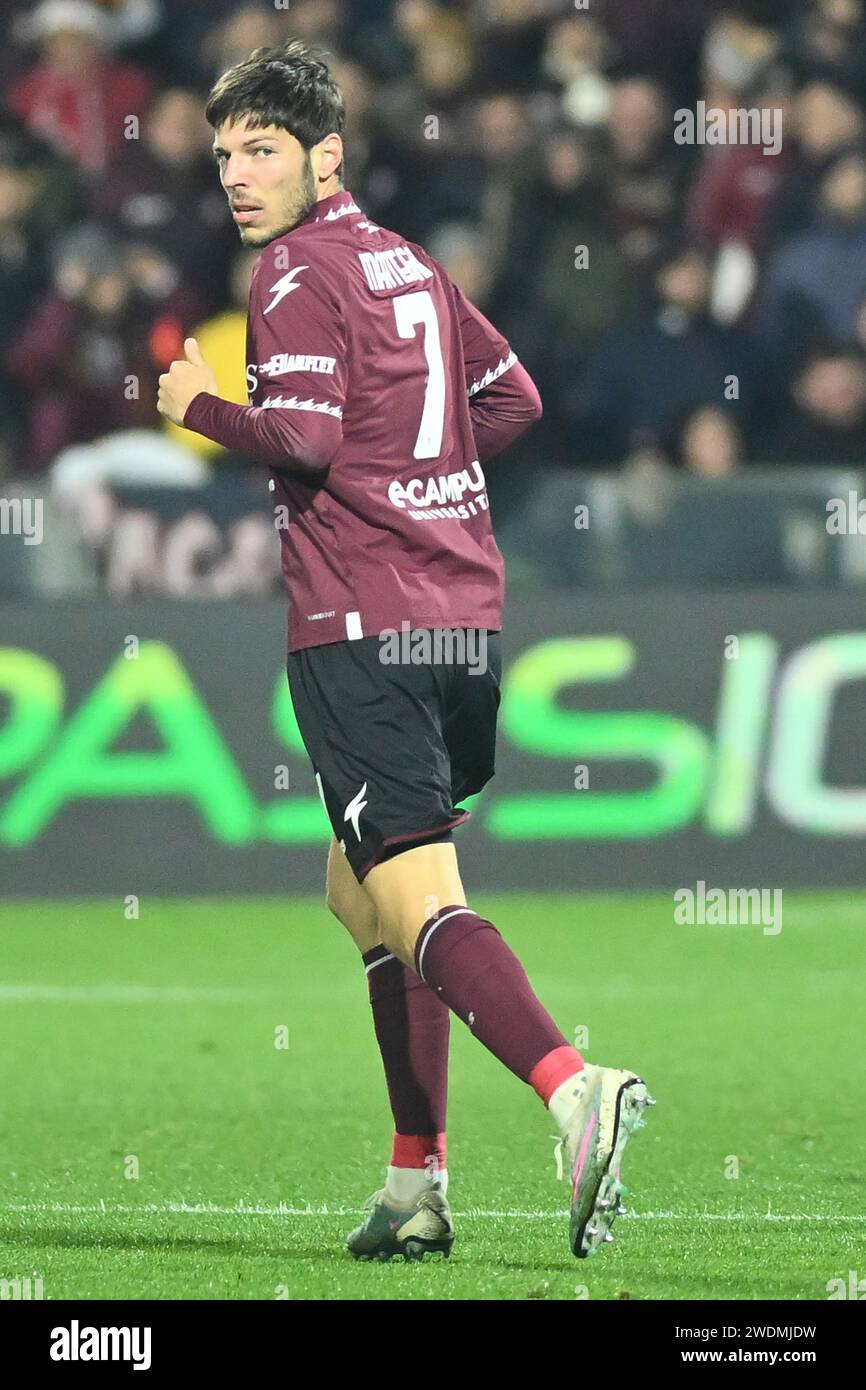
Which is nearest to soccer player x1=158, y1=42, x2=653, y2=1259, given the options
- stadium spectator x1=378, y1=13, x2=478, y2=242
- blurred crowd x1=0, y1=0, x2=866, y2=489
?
blurred crowd x1=0, y1=0, x2=866, y2=489

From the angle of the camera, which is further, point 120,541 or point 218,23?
point 218,23

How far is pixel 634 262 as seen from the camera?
11398 millimetres

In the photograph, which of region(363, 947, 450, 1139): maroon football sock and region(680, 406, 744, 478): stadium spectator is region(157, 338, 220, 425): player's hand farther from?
region(680, 406, 744, 478): stadium spectator

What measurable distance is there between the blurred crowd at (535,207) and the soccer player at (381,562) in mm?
5537

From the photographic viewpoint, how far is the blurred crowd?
1071 centimetres

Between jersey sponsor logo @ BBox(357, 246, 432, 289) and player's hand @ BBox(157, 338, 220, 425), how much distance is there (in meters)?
0.34

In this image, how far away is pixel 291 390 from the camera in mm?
4242

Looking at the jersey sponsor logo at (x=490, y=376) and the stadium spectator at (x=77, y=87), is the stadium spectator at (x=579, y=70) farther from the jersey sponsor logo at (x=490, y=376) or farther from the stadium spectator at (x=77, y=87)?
the jersey sponsor logo at (x=490, y=376)

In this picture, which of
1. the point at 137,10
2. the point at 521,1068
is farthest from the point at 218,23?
the point at 521,1068

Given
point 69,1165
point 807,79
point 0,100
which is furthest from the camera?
point 0,100

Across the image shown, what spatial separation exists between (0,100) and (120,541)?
365cm

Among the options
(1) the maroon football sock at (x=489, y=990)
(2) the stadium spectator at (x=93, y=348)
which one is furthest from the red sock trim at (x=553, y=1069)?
(2) the stadium spectator at (x=93, y=348)

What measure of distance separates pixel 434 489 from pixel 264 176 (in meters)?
0.63

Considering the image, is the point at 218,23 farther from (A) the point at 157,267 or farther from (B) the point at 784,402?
(B) the point at 784,402
